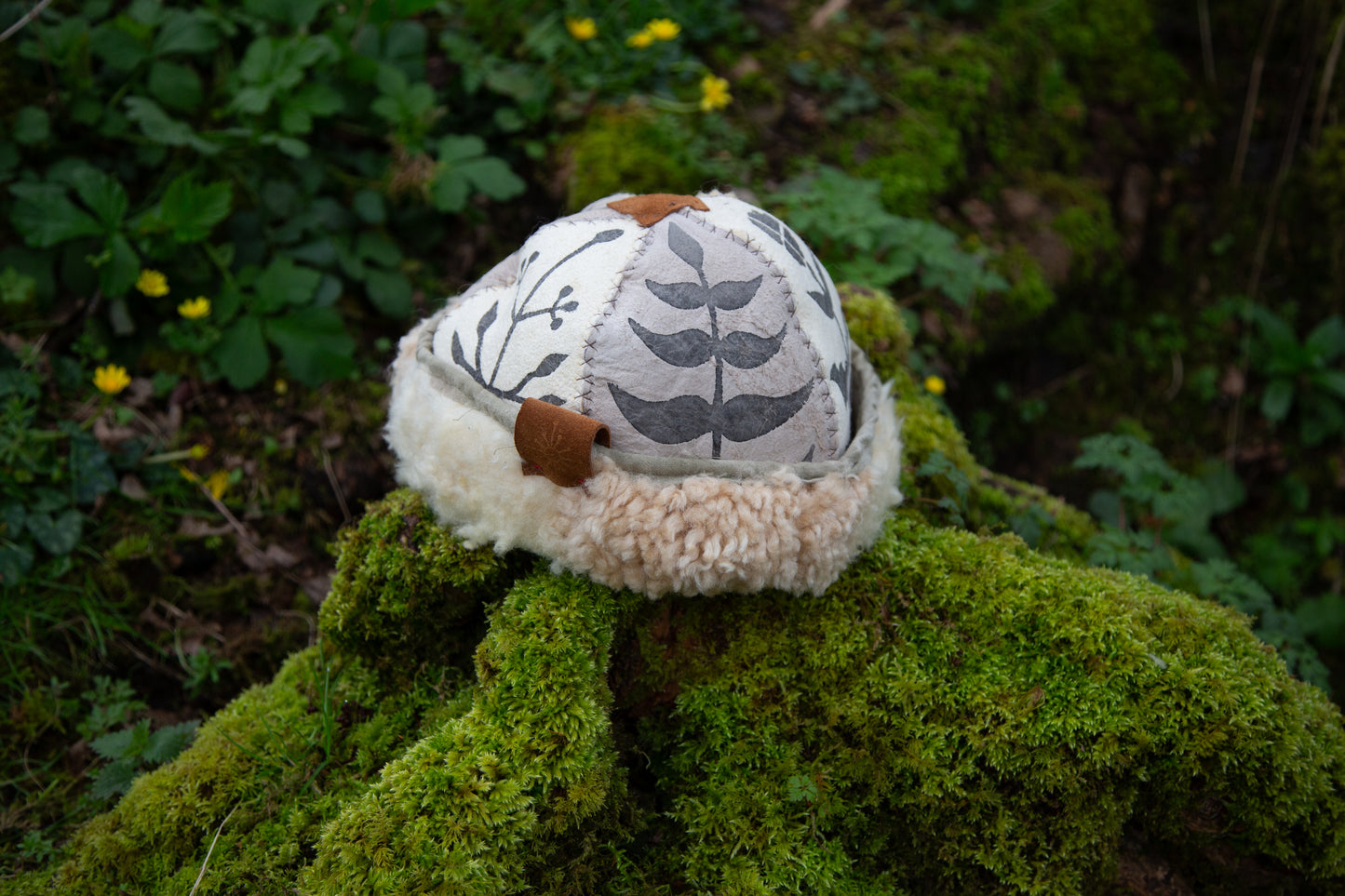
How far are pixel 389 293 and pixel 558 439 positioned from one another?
6.02 feet

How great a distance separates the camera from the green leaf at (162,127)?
8.84 ft

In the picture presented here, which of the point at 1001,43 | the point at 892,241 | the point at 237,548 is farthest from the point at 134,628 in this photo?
the point at 1001,43

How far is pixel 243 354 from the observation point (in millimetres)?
2789

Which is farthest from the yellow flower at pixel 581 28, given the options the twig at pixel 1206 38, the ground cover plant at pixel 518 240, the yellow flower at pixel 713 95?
the twig at pixel 1206 38

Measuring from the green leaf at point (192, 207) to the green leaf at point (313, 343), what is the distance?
37 cm

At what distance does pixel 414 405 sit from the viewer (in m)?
1.83

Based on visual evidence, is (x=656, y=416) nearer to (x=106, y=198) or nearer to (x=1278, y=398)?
(x=106, y=198)

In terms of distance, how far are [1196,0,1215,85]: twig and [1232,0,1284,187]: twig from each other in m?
0.20

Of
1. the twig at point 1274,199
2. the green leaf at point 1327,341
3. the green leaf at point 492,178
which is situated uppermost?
the green leaf at point 492,178

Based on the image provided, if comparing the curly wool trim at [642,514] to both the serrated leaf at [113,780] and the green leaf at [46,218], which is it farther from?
the green leaf at [46,218]

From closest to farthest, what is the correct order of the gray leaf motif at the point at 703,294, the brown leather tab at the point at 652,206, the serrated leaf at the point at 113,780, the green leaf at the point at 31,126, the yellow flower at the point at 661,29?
the gray leaf motif at the point at 703,294
the brown leather tab at the point at 652,206
the serrated leaf at the point at 113,780
the green leaf at the point at 31,126
the yellow flower at the point at 661,29

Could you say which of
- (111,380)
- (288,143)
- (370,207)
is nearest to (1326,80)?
(370,207)

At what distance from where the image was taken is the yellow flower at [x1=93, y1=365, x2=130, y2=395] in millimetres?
2576

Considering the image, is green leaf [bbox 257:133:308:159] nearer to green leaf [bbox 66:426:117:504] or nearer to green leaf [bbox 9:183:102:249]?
green leaf [bbox 9:183:102:249]
